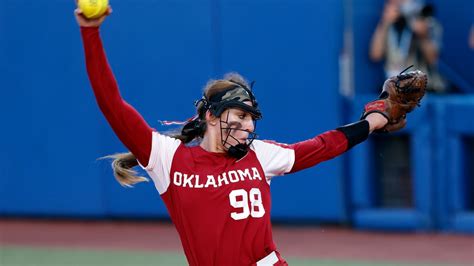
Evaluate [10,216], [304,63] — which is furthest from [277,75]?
[10,216]

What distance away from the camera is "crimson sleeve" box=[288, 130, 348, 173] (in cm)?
479

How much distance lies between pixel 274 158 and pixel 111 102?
3.25ft

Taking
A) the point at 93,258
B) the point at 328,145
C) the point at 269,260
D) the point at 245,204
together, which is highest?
the point at 328,145

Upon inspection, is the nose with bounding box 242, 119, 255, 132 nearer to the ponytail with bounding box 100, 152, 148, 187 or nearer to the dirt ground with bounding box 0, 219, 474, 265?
the ponytail with bounding box 100, 152, 148, 187

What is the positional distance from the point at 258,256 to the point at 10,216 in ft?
24.3

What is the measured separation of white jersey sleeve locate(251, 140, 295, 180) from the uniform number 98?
200 millimetres

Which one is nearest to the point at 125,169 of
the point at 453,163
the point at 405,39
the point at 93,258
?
the point at 93,258

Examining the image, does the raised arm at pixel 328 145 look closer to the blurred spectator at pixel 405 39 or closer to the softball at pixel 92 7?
the softball at pixel 92 7

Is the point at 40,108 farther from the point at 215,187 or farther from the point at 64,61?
the point at 215,187

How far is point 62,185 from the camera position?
11211 mm

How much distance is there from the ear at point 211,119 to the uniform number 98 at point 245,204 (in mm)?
357

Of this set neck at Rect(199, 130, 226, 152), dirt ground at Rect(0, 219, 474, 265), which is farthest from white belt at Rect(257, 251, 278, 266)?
dirt ground at Rect(0, 219, 474, 265)

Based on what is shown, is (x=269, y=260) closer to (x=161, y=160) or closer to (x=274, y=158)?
(x=274, y=158)

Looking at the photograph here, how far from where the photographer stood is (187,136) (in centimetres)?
492
